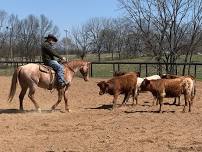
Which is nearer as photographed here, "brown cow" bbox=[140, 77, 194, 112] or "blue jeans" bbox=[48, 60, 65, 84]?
"brown cow" bbox=[140, 77, 194, 112]

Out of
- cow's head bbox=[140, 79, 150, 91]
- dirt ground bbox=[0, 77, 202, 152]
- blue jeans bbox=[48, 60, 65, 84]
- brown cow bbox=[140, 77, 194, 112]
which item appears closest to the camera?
dirt ground bbox=[0, 77, 202, 152]

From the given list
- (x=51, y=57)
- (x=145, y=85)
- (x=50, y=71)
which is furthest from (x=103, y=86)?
(x=51, y=57)

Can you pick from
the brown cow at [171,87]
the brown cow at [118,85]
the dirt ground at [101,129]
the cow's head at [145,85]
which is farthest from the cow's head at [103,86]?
the brown cow at [171,87]

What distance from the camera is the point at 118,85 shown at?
13312 millimetres

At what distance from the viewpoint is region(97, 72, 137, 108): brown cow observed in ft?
43.4

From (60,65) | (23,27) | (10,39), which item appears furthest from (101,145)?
(23,27)

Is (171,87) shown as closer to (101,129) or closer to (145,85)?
(145,85)

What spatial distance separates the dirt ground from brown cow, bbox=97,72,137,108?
0.51 m

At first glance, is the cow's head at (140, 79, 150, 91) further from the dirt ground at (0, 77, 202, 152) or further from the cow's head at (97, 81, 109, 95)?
the cow's head at (97, 81, 109, 95)

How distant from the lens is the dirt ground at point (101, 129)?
8156mm

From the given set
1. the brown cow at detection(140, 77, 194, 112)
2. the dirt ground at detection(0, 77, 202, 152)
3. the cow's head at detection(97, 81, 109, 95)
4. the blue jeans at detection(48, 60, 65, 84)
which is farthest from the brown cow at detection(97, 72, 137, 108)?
the blue jeans at detection(48, 60, 65, 84)

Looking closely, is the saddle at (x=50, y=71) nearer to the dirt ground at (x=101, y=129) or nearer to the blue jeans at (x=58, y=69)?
the blue jeans at (x=58, y=69)

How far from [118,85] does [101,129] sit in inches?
142

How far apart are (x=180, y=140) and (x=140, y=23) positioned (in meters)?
20.1
